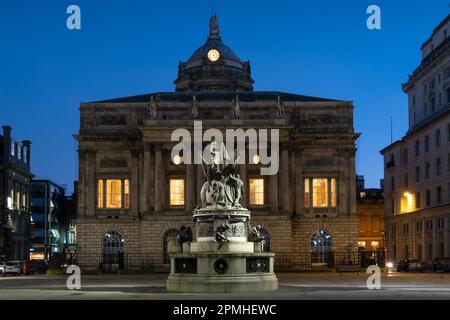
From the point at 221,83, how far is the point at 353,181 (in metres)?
27.3

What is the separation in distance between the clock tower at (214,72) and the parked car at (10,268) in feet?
125

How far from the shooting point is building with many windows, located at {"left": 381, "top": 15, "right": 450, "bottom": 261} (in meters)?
85.8

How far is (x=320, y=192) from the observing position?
8319 cm

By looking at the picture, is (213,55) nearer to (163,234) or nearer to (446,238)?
(163,234)

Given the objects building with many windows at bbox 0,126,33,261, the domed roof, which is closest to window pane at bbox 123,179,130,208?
building with many windows at bbox 0,126,33,261

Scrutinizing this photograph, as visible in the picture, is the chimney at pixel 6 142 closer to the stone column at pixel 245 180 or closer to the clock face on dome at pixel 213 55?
the clock face on dome at pixel 213 55

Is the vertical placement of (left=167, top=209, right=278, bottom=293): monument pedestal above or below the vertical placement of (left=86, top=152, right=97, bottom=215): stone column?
below

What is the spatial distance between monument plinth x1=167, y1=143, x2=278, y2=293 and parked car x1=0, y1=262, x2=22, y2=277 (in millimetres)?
37164

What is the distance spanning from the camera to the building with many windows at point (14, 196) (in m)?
103

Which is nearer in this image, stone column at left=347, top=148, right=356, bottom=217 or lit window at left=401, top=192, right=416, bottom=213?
stone column at left=347, top=148, right=356, bottom=217

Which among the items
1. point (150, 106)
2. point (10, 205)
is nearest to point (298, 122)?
point (150, 106)

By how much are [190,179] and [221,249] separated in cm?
4410

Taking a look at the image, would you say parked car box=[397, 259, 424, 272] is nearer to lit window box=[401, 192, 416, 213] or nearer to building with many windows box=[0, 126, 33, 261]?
lit window box=[401, 192, 416, 213]
